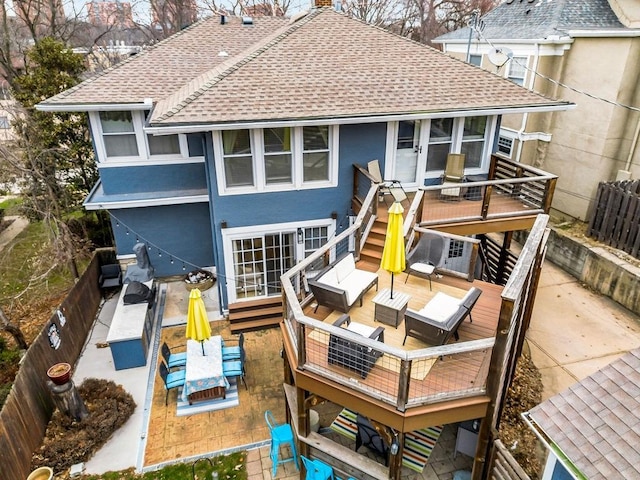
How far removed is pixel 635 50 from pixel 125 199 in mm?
17246

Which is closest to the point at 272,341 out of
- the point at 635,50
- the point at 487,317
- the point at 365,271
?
the point at 365,271

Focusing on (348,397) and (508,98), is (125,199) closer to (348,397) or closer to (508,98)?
(348,397)

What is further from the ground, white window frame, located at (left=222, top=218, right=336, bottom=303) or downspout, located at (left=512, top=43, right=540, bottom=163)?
downspout, located at (left=512, top=43, right=540, bottom=163)

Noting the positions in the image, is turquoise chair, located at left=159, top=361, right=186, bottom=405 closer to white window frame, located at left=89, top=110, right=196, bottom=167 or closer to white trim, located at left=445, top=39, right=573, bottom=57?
white window frame, located at left=89, top=110, right=196, bottom=167

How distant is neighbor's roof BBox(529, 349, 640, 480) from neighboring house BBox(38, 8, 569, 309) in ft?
23.6

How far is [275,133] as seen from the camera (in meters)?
11.1

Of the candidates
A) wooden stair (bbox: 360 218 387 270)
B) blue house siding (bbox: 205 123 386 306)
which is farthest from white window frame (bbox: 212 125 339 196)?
wooden stair (bbox: 360 218 387 270)

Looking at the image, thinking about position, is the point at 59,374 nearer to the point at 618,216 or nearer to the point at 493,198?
the point at 493,198

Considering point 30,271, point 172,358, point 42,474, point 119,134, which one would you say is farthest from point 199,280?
point 30,271

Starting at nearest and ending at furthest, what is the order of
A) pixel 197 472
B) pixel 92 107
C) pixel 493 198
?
pixel 197 472 → pixel 92 107 → pixel 493 198

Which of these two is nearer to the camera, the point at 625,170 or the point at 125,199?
the point at 125,199

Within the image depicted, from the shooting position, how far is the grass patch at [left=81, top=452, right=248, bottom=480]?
8.19 m

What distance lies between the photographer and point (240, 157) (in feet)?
36.2

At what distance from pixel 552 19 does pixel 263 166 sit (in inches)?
540
